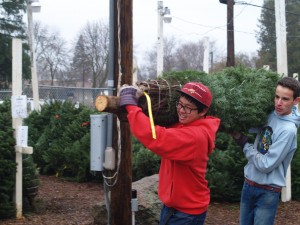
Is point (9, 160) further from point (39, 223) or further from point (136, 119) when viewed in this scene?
point (136, 119)

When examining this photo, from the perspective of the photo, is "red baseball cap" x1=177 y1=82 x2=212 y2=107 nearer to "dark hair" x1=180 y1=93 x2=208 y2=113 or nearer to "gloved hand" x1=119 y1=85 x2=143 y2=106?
"dark hair" x1=180 y1=93 x2=208 y2=113

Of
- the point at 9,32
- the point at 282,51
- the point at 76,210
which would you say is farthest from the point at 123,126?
the point at 9,32

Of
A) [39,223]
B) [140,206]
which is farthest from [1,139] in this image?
[140,206]

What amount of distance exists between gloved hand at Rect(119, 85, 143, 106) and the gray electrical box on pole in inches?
35.9

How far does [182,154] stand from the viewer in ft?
9.97

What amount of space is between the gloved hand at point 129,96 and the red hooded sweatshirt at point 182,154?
5 cm

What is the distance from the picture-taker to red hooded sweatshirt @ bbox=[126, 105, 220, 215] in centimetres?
296

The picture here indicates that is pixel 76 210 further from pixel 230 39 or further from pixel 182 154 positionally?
pixel 230 39

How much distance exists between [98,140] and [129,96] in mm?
1063

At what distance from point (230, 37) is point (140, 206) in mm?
17550

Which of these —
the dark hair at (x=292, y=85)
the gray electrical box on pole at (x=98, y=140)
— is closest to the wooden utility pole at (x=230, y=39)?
the dark hair at (x=292, y=85)

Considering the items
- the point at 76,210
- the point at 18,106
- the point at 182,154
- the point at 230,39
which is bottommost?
the point at 76,210

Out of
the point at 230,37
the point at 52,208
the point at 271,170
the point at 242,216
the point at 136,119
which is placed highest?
the point at 230,37

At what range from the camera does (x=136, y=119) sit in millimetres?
2965
